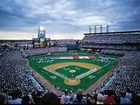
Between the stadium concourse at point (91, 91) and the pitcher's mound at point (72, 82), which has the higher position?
the stadium concourse at point (91, 91)

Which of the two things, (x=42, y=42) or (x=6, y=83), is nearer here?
(x=6, y=83)

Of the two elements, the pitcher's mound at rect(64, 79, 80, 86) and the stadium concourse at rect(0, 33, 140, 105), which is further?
the pitcher's mound at rect(64, 79, 80, 86)

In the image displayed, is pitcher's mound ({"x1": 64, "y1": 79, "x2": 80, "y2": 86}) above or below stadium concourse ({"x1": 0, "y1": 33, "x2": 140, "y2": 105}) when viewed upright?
below

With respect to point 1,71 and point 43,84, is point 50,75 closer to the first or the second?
point 43,84

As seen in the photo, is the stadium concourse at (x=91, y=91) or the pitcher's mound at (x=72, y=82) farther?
the pitcher's mound at (x=72, y=82)

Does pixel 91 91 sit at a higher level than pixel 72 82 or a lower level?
lower

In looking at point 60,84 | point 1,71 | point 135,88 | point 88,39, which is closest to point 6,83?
point 1,71

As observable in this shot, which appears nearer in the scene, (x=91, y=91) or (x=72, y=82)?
(x=91, y=91)

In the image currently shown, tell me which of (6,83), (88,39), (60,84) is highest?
(88,39)
